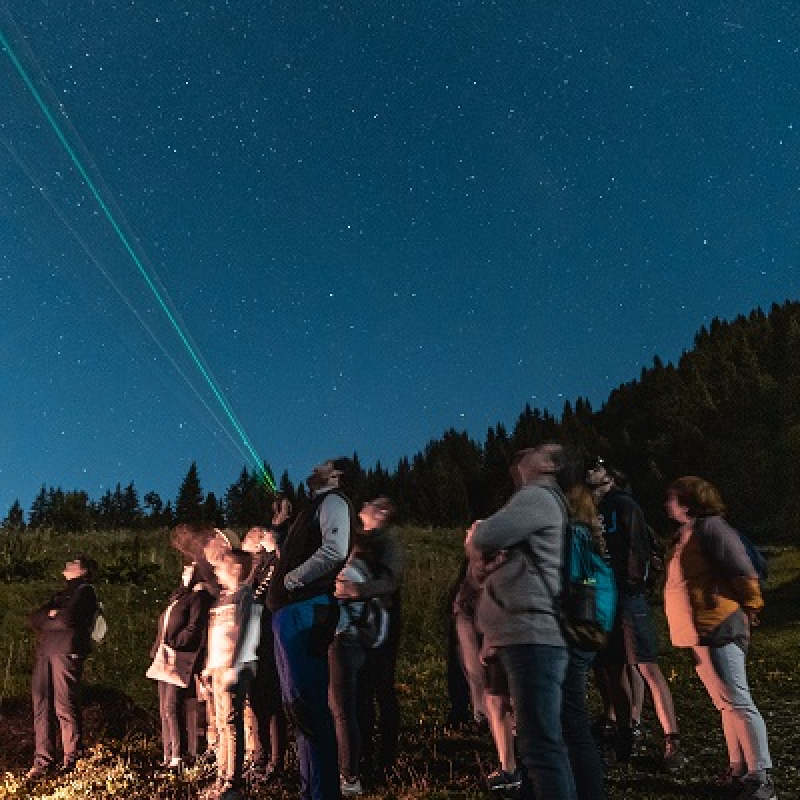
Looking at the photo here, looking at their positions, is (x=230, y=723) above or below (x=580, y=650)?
below

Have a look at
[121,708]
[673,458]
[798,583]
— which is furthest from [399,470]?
[121,708]

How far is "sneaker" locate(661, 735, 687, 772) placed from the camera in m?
5.94

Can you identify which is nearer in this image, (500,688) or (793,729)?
(500,688)

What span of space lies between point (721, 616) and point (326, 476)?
246 centimetres

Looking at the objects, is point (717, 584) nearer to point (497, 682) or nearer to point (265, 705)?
point (497, 682)

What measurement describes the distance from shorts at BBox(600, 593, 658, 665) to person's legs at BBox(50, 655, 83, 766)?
4.47m

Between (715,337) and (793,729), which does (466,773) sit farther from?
(715,337)

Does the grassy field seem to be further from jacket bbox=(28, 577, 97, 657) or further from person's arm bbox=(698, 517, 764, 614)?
person's arm bbox=(698, 517, 764, 614)

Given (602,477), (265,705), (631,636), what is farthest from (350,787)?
(602,477)

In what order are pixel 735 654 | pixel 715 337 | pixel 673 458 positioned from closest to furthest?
pixel 735 654 < pixel 673 458 < pixel 715 337

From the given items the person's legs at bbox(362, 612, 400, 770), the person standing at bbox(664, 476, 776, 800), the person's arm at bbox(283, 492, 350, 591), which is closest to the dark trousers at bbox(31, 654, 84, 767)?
the person's legs at bbox(362, 612, 400, 770)

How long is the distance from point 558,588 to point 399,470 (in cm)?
9597

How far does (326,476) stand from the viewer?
5301mm

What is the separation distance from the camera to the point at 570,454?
4.40 meters
